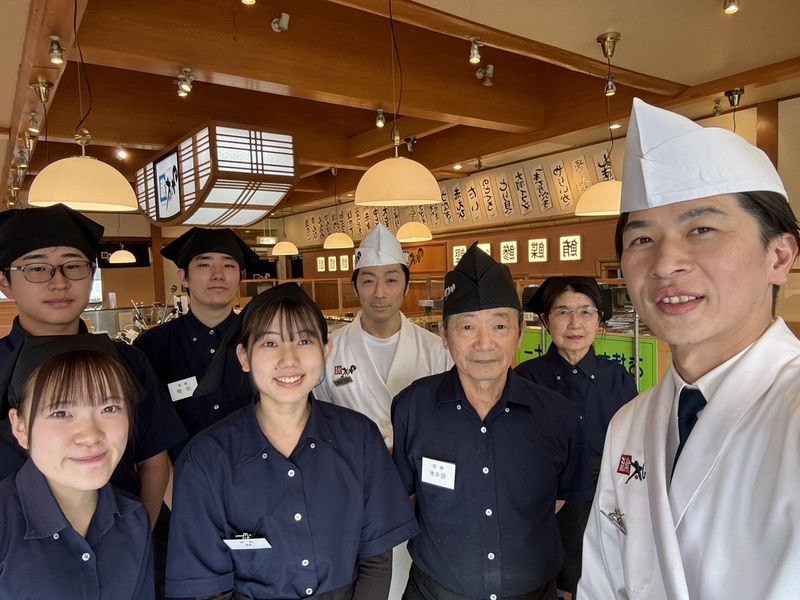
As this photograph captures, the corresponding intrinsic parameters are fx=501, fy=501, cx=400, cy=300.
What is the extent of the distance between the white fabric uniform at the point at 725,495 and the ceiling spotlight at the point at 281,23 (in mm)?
3434

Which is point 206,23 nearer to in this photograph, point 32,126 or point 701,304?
point 32,126

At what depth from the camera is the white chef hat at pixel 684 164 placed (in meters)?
0.97

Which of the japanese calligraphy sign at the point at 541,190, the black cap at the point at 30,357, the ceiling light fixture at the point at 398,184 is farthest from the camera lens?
the japanese calligraphy sign at the point at 541,190

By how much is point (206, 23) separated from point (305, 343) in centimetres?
300

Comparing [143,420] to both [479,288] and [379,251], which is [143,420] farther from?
[379,251]

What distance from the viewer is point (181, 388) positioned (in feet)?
7.01

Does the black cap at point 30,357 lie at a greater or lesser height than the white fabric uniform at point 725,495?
greater

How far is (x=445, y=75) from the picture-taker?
473cm

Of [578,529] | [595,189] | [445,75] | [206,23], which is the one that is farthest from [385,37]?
[578,529]

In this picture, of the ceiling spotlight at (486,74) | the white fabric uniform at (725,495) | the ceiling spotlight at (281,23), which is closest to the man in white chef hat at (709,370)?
the white fabric uniform at (725,495)

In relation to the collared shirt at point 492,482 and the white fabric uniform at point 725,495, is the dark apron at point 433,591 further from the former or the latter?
the white fabric uniform at point 725,495

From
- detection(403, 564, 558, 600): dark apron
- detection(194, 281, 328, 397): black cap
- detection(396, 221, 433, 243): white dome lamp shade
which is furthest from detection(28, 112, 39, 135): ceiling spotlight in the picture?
detection(396, 221, 433, 243): white dome lamp shade

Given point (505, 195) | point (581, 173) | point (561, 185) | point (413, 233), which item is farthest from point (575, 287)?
point (505, 195)

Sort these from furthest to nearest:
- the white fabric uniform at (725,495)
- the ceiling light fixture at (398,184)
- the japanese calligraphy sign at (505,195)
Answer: the japanese calligraphy sign at (505,195)
the ceiling light fixture at (398,184)
the white fabric uniform at (725,495)
